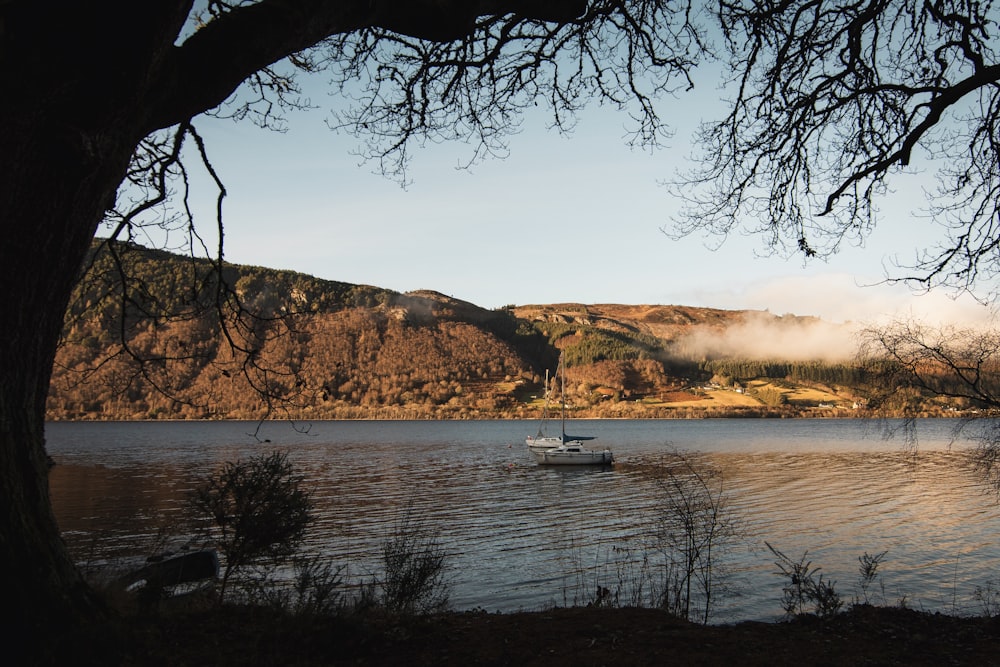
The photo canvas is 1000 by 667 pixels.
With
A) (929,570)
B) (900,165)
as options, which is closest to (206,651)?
(900,165)

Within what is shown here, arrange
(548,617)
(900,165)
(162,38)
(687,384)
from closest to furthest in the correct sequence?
(162,38) < (900,165) < (548,617) < (687,384)

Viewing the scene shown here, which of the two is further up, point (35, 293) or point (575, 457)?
point (35, 293)

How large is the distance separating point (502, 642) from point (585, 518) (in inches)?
763

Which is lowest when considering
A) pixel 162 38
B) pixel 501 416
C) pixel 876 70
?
pixel 501 416

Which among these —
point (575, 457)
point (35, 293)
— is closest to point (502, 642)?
point (35, 293)

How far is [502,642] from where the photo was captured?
521 centimetres

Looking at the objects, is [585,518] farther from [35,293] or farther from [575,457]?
[575,457]

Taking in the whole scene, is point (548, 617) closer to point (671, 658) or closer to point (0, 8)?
point (671, 658)

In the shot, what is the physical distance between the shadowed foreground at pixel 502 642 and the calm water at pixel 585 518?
2.08m

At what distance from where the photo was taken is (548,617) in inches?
259

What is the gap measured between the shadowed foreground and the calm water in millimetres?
2080

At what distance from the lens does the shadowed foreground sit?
4.31 meters

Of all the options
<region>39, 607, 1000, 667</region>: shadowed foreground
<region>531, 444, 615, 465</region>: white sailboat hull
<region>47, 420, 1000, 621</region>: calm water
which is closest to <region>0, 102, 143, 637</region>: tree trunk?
<region>39, 607, 1000, 667</region>: shadowed foreground

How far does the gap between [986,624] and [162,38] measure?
8785mm
